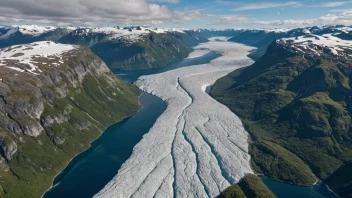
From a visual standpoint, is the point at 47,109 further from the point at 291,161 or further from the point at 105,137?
the point at 291,161

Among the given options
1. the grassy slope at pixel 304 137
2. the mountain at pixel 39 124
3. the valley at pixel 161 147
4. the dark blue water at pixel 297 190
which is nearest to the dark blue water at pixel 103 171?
the dark blue water at pixel 297 190

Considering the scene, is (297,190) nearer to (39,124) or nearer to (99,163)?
(99,163)

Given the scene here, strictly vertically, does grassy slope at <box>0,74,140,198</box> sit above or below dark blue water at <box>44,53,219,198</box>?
above

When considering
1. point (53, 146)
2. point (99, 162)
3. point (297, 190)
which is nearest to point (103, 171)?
point (99, 162)

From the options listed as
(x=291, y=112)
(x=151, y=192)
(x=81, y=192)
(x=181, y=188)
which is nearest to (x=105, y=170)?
(x=81, y=192)

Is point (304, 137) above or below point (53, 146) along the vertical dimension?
below

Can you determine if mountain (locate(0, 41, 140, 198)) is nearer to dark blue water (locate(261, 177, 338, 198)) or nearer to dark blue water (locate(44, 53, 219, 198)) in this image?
dark blue water (locate(44, 53, 219, 198))

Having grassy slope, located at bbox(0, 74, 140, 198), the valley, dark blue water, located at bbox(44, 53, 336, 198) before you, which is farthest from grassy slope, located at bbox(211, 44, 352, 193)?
grassy slope, located at bbox(0, 74, 140, 198)
